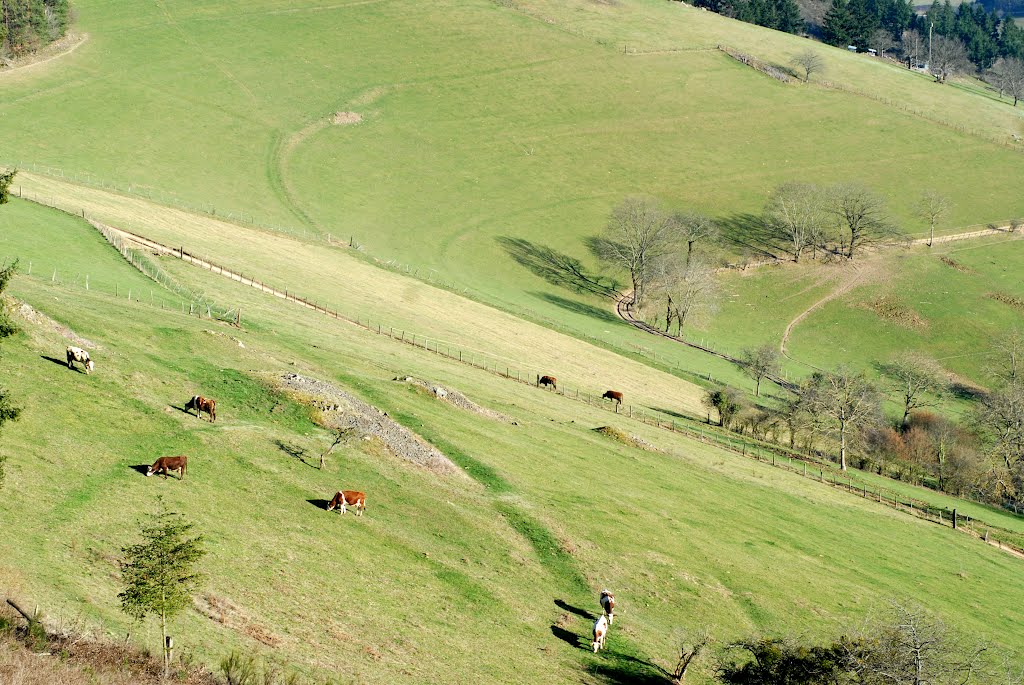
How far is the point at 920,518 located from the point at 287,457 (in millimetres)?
50827

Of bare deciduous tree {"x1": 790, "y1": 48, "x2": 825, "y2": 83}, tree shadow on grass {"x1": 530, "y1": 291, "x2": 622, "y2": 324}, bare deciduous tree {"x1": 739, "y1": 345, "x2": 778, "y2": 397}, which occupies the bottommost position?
tree shadow on grass {"x1": 530, "y1": 291, "x2": 622, "y2": 324}

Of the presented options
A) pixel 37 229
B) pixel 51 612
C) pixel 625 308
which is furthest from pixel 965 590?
pixel 625 308

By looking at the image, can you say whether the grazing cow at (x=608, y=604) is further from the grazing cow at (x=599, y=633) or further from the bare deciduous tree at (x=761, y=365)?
the bare deciduous tree at (x=761, y=365)

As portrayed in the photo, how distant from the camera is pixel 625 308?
5118 inches

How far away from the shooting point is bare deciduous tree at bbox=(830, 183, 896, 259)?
14775 cm

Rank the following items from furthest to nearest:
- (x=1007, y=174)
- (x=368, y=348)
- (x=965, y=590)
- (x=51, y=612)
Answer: (x=1007, y=174)
(x=368, y=348)
(x=965, y=590)
(x=51, y=612)

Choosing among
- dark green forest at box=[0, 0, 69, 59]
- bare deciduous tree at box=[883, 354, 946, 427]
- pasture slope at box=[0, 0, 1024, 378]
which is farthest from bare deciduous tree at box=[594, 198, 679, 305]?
dark green forest at box=[0, 0, 69, 59]

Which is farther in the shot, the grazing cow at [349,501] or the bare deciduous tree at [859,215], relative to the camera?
the bare deciduous tree at [859,215]

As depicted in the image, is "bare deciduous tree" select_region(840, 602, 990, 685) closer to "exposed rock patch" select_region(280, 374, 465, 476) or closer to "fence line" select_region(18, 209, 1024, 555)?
"exposed rock patch" select_region(280, 374, 465, 476)

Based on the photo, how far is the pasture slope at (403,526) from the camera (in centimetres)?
3156

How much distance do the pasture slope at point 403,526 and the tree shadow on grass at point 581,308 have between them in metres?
52.9

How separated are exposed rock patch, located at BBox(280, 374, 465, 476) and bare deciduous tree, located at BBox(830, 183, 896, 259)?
111668 mm

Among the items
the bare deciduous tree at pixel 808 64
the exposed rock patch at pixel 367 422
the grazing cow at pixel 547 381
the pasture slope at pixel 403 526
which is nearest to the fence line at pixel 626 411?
the grazing cow at pixel 547 381

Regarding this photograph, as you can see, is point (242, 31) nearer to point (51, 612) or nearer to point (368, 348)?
point (368, 348)
